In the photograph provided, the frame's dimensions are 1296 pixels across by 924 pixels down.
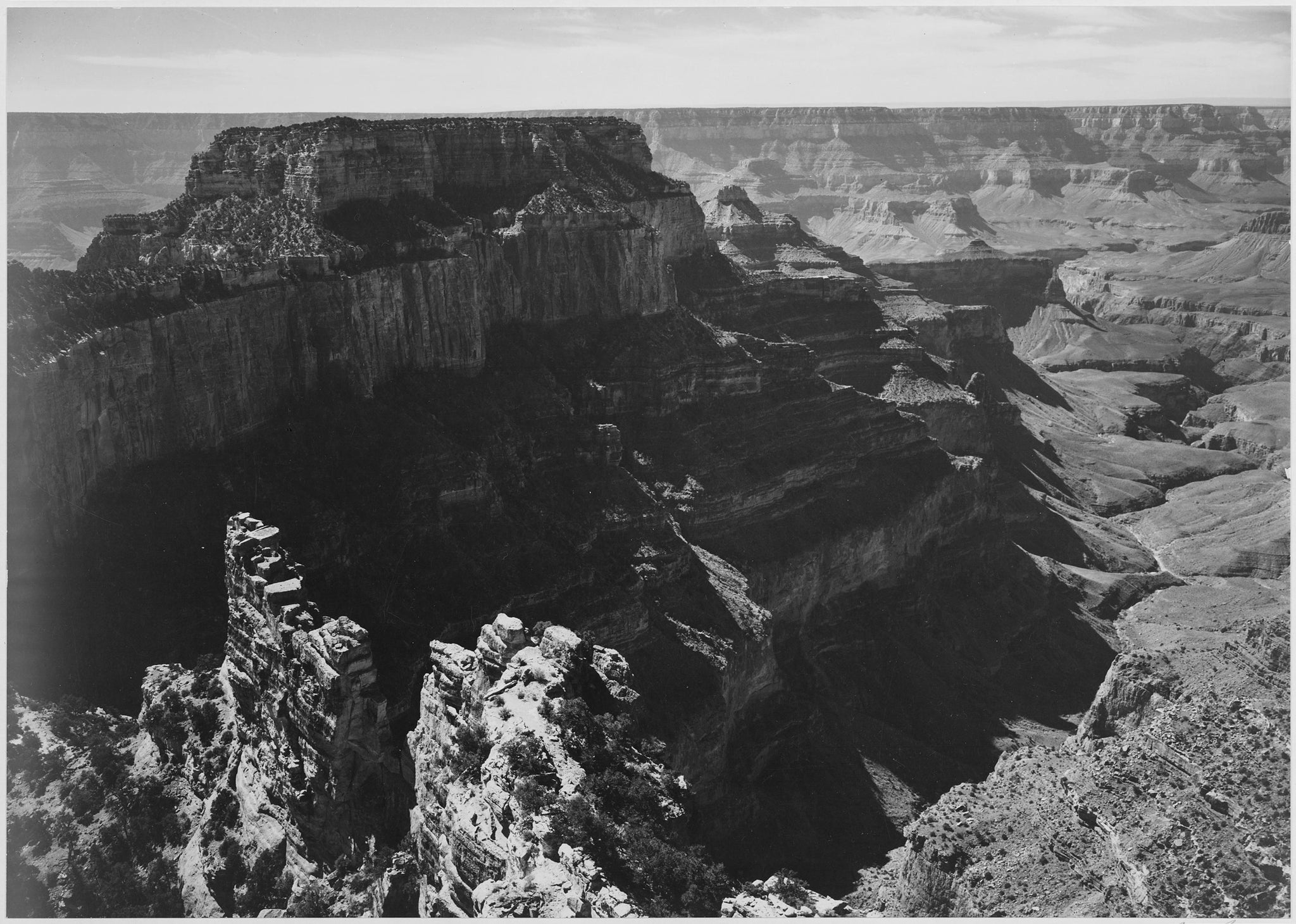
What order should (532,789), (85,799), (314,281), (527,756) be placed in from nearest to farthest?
(532,789) → (527,756) → (85,799) → (314,281)

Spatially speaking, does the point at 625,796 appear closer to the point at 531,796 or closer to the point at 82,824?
the point at 531,796

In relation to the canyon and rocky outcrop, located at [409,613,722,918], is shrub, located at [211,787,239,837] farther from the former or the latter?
rocky outcrop, located at [409,613,722,918]

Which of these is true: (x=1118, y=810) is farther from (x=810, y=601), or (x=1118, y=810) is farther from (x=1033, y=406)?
(x=1033, y=406)

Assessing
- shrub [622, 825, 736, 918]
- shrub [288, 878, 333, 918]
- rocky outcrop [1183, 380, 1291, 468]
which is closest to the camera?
shrub [622, 825, 736, 918]

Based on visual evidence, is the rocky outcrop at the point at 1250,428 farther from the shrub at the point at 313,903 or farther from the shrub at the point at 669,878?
the shrub at the point at 313,903

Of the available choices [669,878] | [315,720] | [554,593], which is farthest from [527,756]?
[554,593]

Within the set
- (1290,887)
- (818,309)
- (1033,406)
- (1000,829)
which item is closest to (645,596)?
(1000,829)

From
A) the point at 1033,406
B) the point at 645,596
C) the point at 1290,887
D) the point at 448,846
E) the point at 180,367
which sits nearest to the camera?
the point at 448,846

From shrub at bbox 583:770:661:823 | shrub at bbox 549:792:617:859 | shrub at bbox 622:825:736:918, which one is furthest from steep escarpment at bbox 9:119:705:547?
shrub at bbox 622:825:736:918

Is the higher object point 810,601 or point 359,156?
point 359,156
